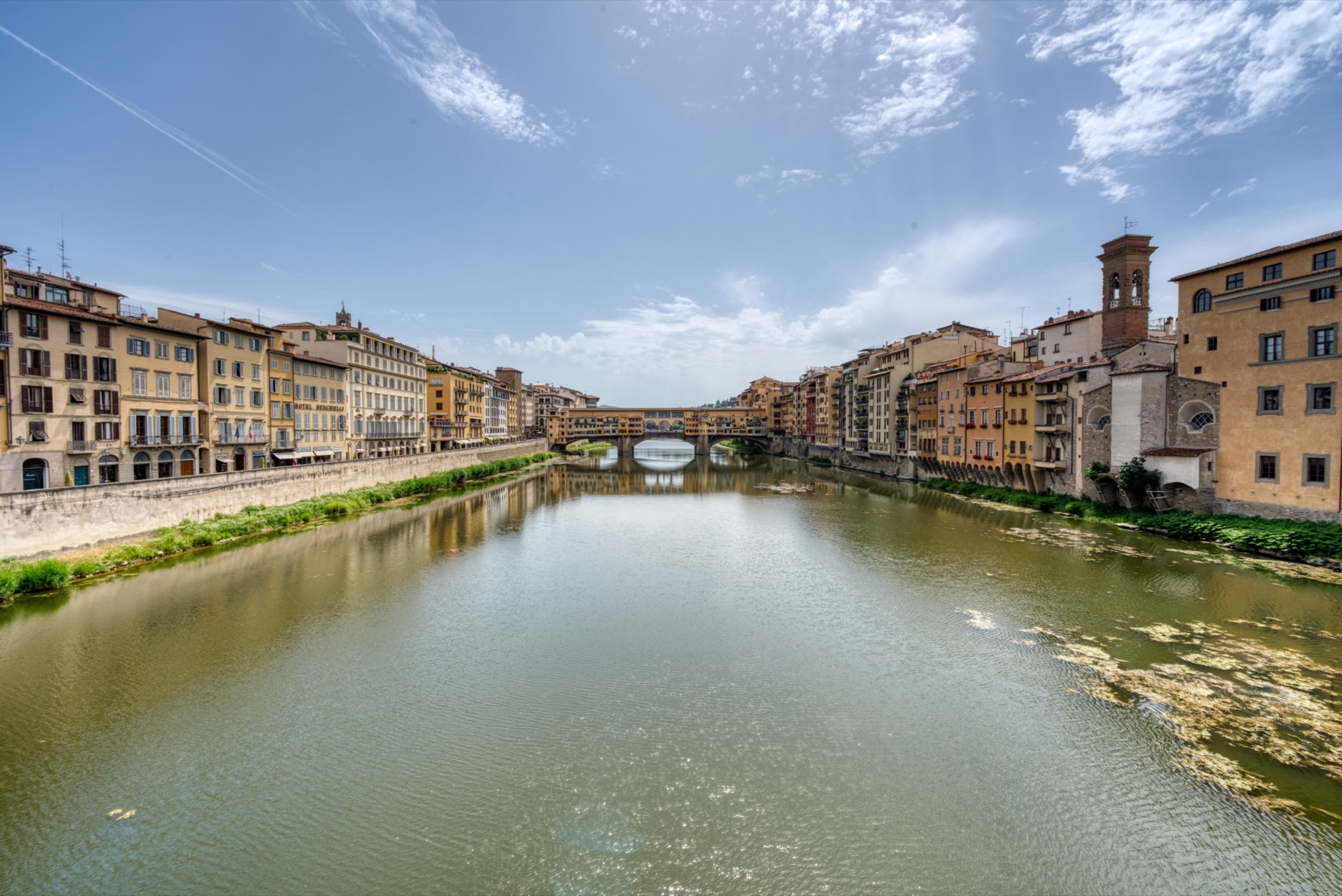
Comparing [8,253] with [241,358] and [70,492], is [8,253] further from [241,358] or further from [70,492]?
[241,358]

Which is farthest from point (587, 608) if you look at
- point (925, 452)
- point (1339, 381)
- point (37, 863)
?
point (925, 452)

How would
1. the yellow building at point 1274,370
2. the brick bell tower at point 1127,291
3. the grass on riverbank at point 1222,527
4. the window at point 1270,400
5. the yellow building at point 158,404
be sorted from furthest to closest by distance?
the brick bell tower at point 1127,291, the yellow building at point 158,404, the window at point 1270,400, the yellow building at point 1274,370, the grass on riverbank at point 1222,527

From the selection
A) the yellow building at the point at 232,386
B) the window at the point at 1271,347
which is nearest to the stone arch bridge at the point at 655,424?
the yellow building at the point at 232,386

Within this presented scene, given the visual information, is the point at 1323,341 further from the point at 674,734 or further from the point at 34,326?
the point at 34,326

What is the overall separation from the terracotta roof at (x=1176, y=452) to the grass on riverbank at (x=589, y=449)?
87111 mm

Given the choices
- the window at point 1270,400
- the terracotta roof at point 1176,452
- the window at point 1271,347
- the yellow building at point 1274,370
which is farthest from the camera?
the terracotta roof at point 1176,452

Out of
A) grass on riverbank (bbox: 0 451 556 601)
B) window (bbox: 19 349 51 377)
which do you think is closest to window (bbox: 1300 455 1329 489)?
grass on riverbank (bbox: 0 451 556 601)

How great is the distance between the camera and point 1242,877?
759 centimetres

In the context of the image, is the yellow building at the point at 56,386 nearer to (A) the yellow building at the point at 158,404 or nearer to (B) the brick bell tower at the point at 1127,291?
(A) the yellow building at the point at 158,404

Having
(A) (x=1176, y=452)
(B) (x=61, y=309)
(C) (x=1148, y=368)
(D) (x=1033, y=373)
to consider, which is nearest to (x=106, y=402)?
(B) (x=61, y=309)

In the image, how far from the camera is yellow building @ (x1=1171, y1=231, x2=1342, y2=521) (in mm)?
22766

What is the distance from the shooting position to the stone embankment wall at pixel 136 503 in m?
19.6

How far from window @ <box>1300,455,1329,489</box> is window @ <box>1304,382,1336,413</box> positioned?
5.84 feet

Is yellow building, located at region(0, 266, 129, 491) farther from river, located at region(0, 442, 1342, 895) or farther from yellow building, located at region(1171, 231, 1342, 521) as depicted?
yellow building, located at region(1171, 231, 1342, 521)
